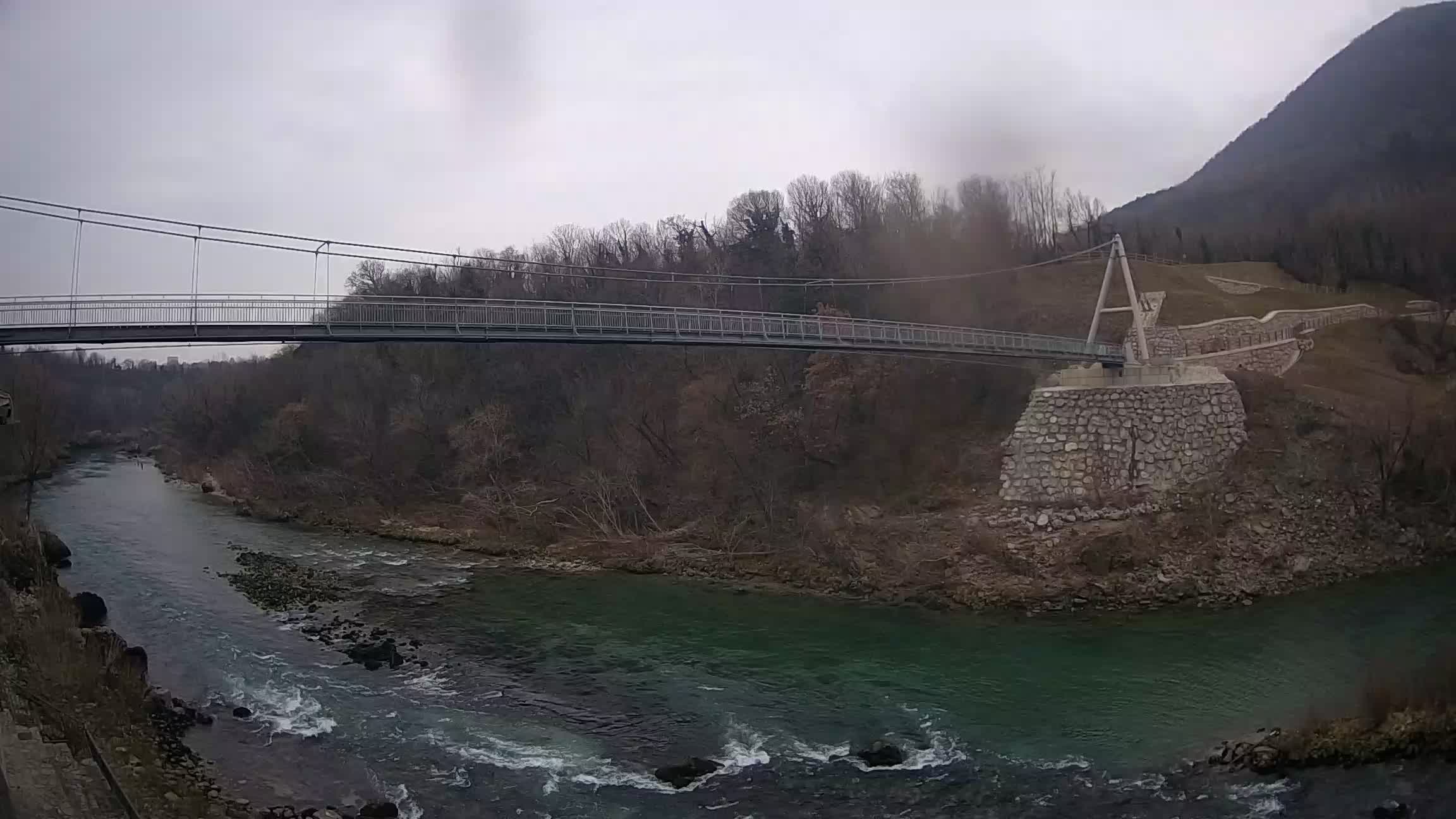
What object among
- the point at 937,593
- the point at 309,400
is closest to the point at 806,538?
the point at 937,593

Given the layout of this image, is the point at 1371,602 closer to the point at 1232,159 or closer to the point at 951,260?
the point at 951,260

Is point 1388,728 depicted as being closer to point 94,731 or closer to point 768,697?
point 768,697

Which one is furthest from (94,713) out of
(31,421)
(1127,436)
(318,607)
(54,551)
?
(1127,436)

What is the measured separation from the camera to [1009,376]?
2836cm

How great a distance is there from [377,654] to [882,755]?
1071cm

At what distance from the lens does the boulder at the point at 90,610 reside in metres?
18.6

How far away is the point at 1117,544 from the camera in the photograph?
20.6m

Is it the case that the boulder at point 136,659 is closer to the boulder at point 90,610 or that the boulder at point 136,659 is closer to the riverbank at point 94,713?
the riverbank at point 94,713

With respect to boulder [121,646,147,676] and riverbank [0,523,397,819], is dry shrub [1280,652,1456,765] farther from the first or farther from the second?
boulder [121,646,147,676]

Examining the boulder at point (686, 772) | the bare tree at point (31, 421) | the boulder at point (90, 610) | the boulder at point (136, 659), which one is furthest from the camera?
the bare tree at point (31, 421)

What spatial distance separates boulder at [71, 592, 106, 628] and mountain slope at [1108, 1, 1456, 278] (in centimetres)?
4967

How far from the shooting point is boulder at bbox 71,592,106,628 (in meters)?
18.6

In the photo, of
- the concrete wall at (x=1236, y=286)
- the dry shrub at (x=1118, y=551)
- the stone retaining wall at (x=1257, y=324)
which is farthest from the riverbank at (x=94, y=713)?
the concrete wall at (x=1236, y=286)

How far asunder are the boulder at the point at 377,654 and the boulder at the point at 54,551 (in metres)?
12.2
